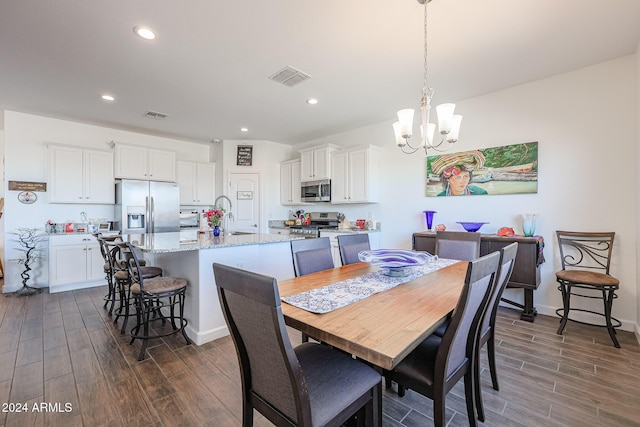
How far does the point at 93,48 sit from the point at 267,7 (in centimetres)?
174

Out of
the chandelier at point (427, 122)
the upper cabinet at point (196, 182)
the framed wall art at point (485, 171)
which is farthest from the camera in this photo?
the upper cabinet at point (196, 182)

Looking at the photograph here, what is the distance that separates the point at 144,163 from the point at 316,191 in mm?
3156

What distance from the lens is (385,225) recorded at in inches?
186

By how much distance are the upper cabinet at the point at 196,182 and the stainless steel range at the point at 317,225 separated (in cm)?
198

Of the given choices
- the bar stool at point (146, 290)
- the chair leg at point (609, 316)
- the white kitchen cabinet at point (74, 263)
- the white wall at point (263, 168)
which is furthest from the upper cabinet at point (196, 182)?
the chair leg at point (609, 316)

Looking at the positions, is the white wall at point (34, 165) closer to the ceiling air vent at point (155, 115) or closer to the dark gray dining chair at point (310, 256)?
Result: the ceiling air vent at point (155, 115)

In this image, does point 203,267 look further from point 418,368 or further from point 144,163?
point 144,163

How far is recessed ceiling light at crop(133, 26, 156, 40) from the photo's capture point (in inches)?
91.0

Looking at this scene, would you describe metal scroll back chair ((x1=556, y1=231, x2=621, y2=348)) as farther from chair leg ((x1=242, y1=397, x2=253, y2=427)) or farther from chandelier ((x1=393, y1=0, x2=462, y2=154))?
chair leg ((x1=242, y1=397, x2=253, y2=427))

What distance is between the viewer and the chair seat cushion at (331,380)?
107cm

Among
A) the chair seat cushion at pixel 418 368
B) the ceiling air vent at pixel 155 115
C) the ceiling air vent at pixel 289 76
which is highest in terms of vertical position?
the ceiling air vent at pixel 155 115

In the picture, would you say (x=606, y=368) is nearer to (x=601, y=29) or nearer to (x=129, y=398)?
(x=601, y=29)

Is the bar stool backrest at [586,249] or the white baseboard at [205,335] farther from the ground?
the bar stool backrest at [586,249]

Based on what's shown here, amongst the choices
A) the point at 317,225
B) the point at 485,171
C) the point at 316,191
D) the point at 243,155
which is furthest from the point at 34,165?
the point at 485,171
